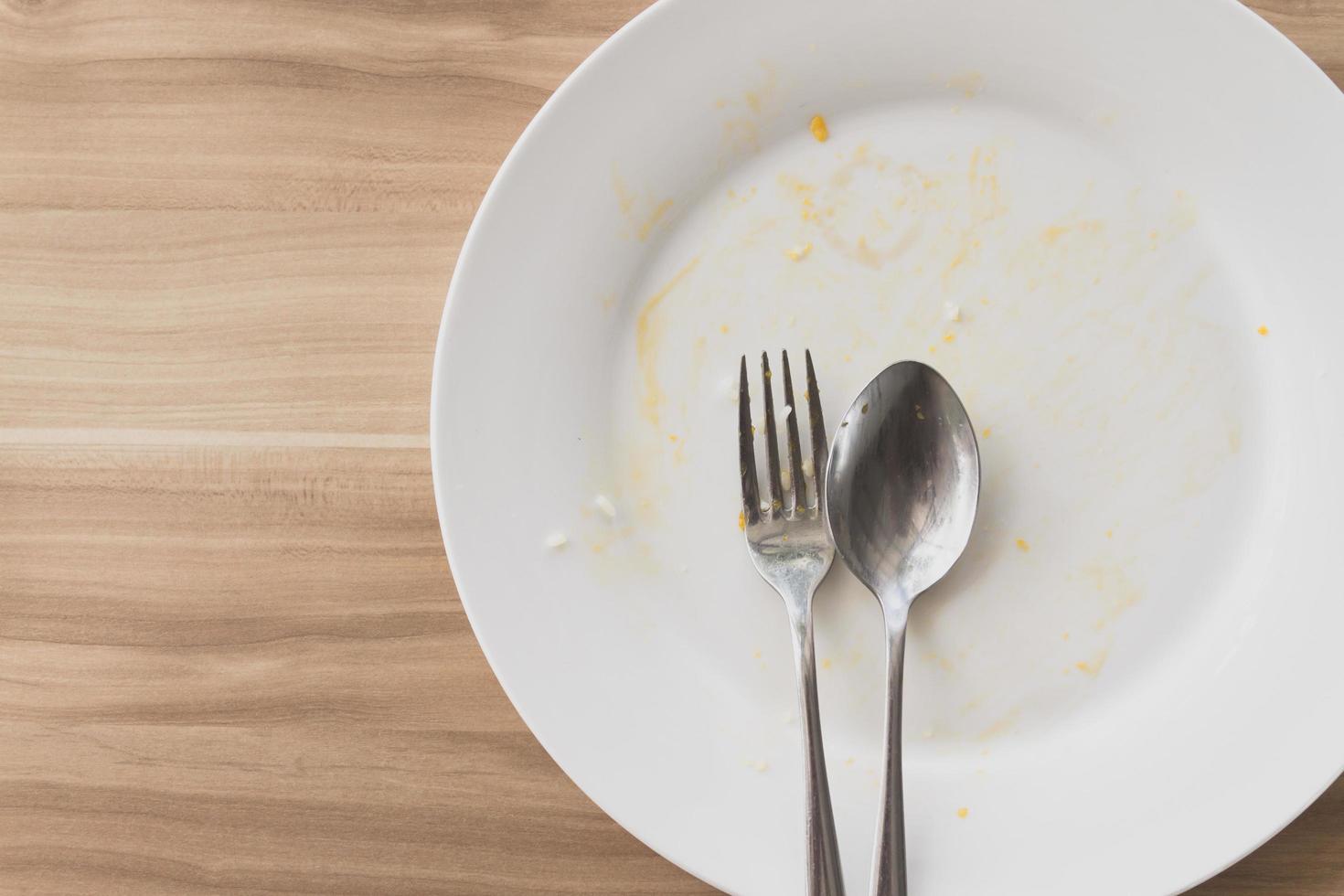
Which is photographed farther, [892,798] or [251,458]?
[251,458]

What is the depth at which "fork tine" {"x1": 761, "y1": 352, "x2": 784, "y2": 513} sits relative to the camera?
0.85 metres

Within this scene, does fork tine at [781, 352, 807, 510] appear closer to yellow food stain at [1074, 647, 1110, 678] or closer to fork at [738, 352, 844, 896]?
fork at [738, 352, 844, 896]

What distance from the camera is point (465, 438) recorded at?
32.8 inches

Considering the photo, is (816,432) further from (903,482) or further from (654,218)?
(654,218)

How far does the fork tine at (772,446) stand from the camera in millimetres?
855

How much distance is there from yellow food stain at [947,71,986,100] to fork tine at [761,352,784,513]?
33cm

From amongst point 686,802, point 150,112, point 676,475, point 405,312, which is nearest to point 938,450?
point 676,475

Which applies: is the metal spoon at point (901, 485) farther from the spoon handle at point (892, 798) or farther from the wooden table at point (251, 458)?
the wooden table at point (251, 458)

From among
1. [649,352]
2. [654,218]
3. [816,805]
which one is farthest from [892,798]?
[654,218]

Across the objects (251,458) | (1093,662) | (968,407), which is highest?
(968,407)

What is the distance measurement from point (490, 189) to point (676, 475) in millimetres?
329

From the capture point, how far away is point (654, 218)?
88cm

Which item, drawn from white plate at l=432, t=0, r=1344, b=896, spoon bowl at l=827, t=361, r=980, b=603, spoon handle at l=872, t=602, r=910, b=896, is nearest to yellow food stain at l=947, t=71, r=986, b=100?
white plate at l=432, t=0, r=1344, b=896

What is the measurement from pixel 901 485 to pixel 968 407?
105 millimetres
